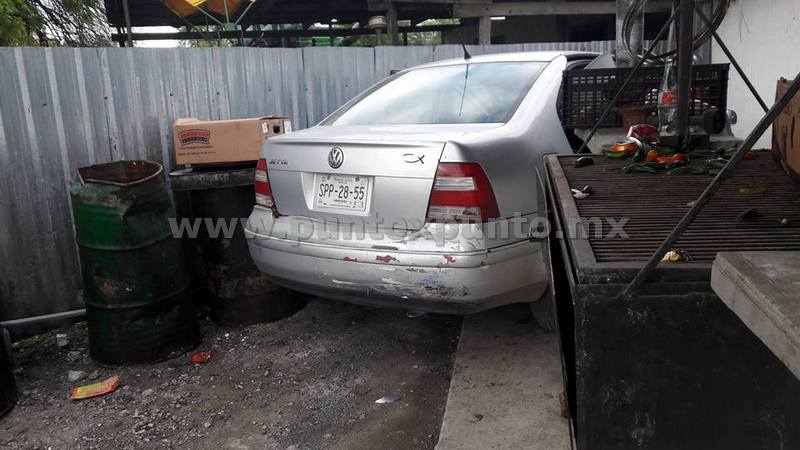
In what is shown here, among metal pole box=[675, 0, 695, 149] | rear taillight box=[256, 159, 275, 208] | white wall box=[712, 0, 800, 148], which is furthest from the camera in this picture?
white wall box=[712, 0, 800, 148]

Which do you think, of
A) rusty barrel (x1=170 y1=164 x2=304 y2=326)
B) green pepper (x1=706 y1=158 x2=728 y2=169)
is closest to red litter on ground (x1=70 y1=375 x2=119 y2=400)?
rusty barrel (x1=170 y1=164 x2=304 y2=326)

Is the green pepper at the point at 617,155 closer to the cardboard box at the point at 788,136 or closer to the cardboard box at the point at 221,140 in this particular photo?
the cardboard box at the point at 788,136

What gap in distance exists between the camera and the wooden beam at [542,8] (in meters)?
9.73

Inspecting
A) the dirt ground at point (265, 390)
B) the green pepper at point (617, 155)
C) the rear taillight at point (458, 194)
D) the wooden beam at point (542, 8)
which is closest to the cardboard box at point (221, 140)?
the dirt ground at point (265, 390)

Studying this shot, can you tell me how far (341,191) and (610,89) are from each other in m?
1.64

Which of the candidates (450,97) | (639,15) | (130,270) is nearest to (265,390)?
(130,270)

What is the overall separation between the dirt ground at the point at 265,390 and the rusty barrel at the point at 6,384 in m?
0.06

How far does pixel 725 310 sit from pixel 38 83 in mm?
4191

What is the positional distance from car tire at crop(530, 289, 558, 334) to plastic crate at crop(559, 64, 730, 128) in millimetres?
1002

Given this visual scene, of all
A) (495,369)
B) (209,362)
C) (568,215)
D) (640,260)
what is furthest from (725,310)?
(209,362)

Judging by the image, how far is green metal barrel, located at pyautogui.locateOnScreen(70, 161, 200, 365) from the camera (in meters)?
3.45

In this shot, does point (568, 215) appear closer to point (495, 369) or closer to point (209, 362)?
point (495, 369)

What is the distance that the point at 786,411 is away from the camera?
44.9 inches

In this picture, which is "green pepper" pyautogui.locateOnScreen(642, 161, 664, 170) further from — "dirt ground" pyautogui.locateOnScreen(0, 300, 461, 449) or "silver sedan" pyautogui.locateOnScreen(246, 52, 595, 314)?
"dirt ground" pyautogui.locateOnScreen(0, 300, 461, 449)
